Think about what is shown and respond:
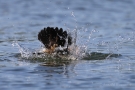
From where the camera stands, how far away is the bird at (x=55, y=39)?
35.2ft

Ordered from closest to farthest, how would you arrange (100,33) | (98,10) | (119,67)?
(119,67) < (100,33) < (98,10)

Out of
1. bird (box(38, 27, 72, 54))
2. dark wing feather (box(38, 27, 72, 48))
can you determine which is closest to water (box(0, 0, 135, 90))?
bird (box(38, 27, 72, 54))

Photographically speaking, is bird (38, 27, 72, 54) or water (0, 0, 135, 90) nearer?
water (0, 0, 135, 90)

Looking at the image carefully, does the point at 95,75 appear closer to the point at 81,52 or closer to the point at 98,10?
the point at 81,52

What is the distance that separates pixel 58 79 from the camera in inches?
370

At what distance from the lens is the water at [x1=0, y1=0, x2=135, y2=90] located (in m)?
9.23

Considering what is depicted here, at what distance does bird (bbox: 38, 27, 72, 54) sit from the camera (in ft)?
35.2

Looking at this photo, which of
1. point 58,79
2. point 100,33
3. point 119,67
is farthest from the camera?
point 100,33

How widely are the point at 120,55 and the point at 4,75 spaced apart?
2.96 metres

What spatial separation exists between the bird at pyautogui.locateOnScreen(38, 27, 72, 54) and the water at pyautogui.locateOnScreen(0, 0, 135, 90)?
297mm

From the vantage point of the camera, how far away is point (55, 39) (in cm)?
1077

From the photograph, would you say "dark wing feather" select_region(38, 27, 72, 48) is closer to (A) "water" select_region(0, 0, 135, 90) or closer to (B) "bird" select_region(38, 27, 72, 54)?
(B) "bird" select_region(38, 27, 72, 54)

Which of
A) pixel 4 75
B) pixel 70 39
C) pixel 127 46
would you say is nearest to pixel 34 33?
pixel 127 46

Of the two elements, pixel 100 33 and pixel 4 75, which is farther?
pixel 100 33
